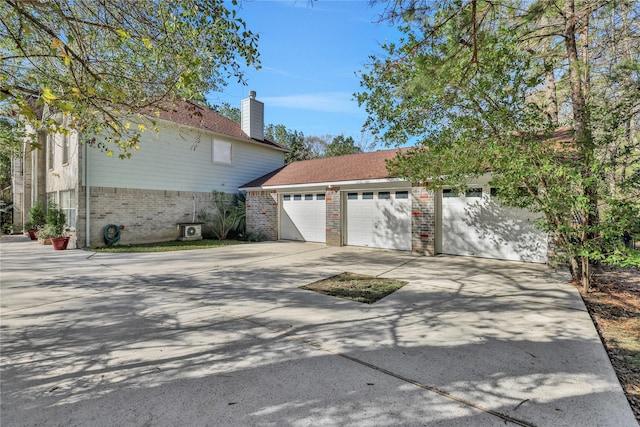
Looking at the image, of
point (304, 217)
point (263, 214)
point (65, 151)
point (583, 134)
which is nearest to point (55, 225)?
point (65, 151)

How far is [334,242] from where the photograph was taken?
1151 cm

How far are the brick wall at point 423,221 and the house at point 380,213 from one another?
30mm

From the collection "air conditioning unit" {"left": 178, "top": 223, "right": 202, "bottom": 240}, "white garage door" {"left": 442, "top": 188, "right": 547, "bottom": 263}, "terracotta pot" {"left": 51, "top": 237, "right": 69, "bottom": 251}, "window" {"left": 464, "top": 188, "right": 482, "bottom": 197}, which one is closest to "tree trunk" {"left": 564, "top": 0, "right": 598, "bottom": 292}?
"white garage door" {"left": 442, "top": 188, "right": 547, "bottom": 263}

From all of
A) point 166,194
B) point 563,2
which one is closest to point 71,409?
point 563,2

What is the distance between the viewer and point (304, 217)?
12.9 meters

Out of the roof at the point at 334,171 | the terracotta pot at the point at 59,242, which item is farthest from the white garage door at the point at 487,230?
the terracotta pot at the point at 59,242

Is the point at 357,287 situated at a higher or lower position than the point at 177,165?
lower

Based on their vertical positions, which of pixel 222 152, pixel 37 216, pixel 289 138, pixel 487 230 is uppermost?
pixel 289 138

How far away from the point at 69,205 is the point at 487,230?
48.8 feet

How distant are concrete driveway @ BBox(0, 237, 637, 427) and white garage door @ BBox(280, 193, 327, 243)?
6604mm

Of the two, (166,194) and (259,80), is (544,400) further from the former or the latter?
(166,194)

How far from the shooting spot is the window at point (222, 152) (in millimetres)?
14258

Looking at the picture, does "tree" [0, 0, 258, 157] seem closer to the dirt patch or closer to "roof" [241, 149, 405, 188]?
the dirt patch

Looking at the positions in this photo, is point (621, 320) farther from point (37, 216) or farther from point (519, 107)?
point (37, 216)
